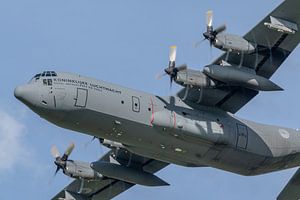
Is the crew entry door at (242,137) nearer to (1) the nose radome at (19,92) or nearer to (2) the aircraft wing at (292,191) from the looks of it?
(2) the aircraft wing at (292,191)

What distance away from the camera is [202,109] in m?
48.1

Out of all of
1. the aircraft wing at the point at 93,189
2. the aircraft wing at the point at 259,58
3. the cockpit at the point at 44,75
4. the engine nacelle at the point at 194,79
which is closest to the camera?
the cockpit at the point at 44,75

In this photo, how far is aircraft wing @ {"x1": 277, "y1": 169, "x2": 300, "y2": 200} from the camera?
5034 centimetres

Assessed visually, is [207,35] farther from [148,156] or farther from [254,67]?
[148,156]

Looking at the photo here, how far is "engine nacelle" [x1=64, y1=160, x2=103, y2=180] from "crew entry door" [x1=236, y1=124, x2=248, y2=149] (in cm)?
951

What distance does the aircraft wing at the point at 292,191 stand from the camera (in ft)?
165

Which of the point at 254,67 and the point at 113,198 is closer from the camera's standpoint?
the point at 254,67

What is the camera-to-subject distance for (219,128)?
47.0m

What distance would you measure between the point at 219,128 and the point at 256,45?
15.4ft

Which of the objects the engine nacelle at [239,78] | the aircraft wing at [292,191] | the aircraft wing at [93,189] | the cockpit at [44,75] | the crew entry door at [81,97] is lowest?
the aircraft wing at [292,191]

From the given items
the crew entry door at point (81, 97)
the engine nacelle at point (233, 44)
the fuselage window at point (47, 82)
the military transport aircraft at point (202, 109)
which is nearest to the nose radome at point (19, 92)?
the military transport aircraft at point (202, 109)

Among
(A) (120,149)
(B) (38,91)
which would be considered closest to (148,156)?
(A) (120,149)

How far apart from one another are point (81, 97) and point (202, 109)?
268 inches

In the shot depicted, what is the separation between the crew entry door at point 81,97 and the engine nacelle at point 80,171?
25.9 feet
